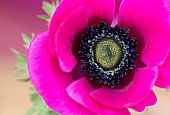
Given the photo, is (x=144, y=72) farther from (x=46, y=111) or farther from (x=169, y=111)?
(x=169, y=111)

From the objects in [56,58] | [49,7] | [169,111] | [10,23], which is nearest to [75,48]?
[56,58]

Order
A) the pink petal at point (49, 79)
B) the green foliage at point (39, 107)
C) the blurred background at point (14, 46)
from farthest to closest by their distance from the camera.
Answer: the blurred background at point (14, 46) < the green foliage at point (39, 107) < the pink petal at point (49, 79)

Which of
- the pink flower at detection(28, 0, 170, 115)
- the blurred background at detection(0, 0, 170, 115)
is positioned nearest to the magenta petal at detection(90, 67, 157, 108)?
the pink flower at detection(28, 0, 170, 115)

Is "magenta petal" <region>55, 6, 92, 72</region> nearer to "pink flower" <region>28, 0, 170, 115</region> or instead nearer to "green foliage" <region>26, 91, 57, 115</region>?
"pink flower" <region>28, 0, 170, 115</region>

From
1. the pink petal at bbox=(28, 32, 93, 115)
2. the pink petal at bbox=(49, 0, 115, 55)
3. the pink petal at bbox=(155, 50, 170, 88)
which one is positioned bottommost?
the pink petal at bbox=(155, 50, 170, 88)

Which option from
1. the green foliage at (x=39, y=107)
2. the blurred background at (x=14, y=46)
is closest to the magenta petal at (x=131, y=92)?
the green foliage at (x=39, y=107)

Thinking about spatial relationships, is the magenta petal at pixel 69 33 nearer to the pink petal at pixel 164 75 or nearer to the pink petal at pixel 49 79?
the pink petal at pixel 49 79
